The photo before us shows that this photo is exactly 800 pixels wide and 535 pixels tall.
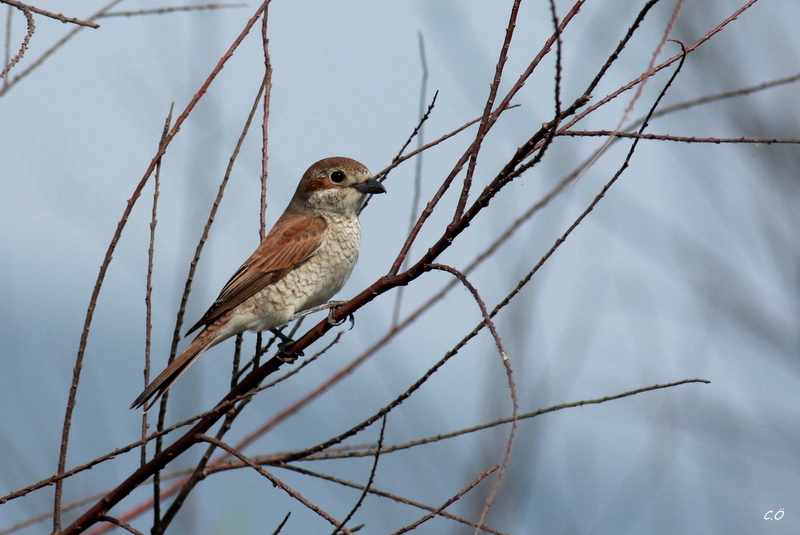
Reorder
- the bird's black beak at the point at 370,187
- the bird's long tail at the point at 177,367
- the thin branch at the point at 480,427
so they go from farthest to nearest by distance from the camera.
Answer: the bird's black beak at the point at 370,187
the bird's long tail at the point at 177,367
the thin branch at the point at 480,427

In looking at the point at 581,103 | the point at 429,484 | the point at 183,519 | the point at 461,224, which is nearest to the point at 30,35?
the point at 461,224

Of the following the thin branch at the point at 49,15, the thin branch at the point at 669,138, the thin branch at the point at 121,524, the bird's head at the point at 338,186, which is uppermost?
the bird's head at the point at 338,186

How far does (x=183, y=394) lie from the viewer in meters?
3.28

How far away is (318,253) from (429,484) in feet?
5.60

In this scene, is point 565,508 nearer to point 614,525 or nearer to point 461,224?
point 614,525

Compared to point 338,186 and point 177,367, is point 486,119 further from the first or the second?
point 338,186

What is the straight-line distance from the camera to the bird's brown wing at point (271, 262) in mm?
4332

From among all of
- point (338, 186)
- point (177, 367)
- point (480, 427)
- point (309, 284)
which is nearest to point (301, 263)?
point (309, 284)

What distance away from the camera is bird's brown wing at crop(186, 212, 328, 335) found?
171 inches

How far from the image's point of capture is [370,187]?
4645 millimetres

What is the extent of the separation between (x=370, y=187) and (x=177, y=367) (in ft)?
5.15

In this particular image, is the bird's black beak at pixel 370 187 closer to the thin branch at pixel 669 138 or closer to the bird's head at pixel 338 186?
the bird's head at pixel 338 186

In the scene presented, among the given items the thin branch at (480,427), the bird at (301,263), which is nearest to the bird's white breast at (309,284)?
the bird at (301,263)

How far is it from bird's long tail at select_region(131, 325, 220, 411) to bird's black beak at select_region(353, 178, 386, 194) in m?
1.18
